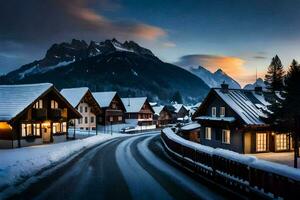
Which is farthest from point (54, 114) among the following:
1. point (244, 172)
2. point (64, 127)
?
point (244, 172)

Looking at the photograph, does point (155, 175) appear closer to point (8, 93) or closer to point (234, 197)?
point (234, 197)

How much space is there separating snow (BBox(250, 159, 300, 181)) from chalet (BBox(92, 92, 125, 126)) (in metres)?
73.2

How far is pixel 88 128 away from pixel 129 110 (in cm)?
2327

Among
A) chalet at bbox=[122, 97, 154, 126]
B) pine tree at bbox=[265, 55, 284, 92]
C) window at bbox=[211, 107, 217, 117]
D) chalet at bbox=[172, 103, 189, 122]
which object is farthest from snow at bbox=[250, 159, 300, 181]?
chalet at bbox=[172, 103, 189, 122]

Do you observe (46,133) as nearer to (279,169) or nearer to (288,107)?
(288,107)

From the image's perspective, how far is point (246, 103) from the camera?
3897 cm

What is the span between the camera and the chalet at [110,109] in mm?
85250

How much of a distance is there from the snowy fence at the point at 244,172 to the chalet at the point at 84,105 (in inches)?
2154

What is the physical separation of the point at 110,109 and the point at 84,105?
40.5ft

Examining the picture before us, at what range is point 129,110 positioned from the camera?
325 ft

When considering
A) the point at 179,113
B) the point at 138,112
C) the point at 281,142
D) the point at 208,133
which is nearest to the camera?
the point at 281,142

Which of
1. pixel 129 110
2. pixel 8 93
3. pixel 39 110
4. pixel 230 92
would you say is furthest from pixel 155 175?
pixel 129 110

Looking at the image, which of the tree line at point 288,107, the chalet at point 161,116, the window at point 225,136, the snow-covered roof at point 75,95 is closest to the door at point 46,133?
the window at point 225,136

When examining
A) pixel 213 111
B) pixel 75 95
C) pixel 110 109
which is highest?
pixel 75 95
